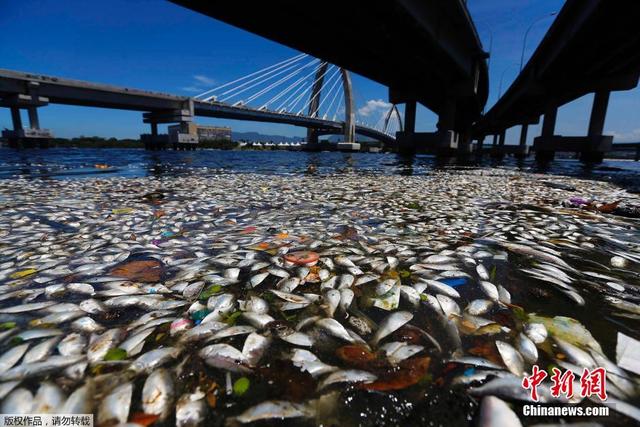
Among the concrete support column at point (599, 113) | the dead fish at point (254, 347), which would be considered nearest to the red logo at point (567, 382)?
the dead fish at point (254, 347)

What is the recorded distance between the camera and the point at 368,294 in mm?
2670

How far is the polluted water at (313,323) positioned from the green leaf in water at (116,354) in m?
0.01

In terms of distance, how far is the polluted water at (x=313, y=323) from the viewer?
1522 millimetres

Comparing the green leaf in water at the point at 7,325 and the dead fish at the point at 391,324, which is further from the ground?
the dead fish at the point at 391,324

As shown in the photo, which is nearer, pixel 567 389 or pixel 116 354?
pixel 567 389

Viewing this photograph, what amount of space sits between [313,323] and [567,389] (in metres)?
1.55

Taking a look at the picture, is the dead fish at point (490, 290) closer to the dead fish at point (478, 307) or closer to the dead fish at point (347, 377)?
the dead fish at point (478, 307)

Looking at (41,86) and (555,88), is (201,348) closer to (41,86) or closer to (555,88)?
(555,88)

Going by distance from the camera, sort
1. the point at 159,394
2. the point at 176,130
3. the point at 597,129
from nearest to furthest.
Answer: the point at 159,394, the point at 597,129, the point at 176,130

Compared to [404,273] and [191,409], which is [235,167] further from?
[191,409]

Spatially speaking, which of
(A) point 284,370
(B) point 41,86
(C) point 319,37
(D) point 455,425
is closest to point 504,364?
(D) point 455,425

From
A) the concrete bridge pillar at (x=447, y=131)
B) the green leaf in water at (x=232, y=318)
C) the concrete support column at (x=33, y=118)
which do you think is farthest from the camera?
the concrete support column at (x=33, y=118)

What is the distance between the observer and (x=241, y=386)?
1.63m

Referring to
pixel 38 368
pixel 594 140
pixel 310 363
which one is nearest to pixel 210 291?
pixel 38 368
